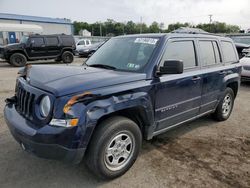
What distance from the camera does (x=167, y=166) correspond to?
127 inches

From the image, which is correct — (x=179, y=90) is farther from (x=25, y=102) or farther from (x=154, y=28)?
(x=154, y=28)

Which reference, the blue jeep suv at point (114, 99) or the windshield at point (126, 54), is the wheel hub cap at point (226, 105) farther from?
the windshield at point (126, 54)

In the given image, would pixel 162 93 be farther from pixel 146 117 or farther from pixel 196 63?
pixel 196 63

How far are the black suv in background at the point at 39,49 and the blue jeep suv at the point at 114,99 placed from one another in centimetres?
1190

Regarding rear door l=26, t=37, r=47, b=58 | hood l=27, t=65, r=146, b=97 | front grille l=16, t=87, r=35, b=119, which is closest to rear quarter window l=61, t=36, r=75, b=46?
rear door l=26, t=37, r=47, b=58

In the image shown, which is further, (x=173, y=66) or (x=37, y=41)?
(x=37, y=41)

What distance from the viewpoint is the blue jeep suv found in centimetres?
243

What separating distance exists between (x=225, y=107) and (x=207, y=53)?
153 centimetres

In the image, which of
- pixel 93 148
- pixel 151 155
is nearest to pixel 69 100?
pixel 93 148

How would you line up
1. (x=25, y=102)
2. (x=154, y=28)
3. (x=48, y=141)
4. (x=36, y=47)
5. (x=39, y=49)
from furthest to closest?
1. (x=154, y=28)
2. (x=39, y=49)
3. (x=36, y=47)
4. (x=25, y=102)
5. (x=48, y=141)

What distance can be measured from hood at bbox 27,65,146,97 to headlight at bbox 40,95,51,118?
11 cm

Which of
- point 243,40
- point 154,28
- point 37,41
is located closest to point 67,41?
point 37,41

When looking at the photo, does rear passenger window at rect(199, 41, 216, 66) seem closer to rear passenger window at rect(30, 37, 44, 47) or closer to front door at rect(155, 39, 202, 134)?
front door at rect(155, 39, 202, 134)

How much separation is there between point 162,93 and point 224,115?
2.49 m
